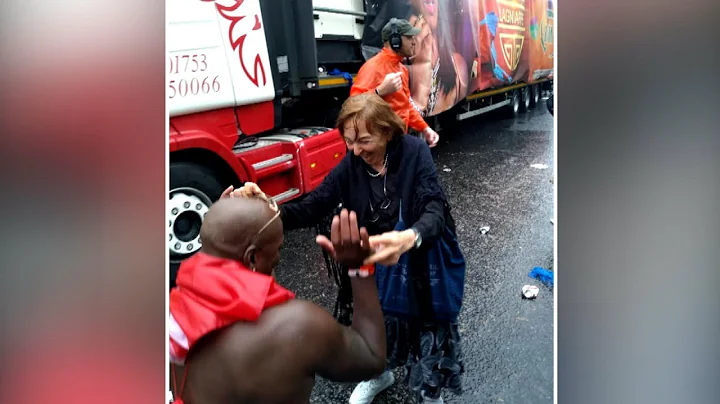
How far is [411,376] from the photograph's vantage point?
73.3 inches

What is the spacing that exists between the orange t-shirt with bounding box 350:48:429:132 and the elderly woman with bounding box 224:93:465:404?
0.63 meters

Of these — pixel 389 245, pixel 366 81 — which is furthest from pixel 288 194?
pixel 389 245

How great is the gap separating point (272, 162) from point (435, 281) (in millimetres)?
1271

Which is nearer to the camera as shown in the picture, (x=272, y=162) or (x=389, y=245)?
(x=389, y=245)

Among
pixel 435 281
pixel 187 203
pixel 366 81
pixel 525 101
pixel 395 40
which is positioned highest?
pixel 395 40

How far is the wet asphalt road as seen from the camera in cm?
184

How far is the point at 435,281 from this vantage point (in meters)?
1.68

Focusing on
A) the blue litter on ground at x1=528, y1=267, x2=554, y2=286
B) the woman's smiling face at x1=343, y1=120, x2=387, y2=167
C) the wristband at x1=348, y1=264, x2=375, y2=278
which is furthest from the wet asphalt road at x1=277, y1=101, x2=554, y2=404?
the wristband at x1=348, y1=264, x2=375, y2=278

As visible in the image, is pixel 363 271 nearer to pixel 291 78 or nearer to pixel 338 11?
pixel 291 78

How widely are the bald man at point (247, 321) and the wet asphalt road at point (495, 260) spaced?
60cm

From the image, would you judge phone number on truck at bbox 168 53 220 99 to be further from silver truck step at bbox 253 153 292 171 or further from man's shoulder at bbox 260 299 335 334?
man's shoulder at bbox 260 299 335 334

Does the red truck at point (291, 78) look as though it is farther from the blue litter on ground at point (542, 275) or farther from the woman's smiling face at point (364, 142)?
the blue litter on ground at point (542, 275)
